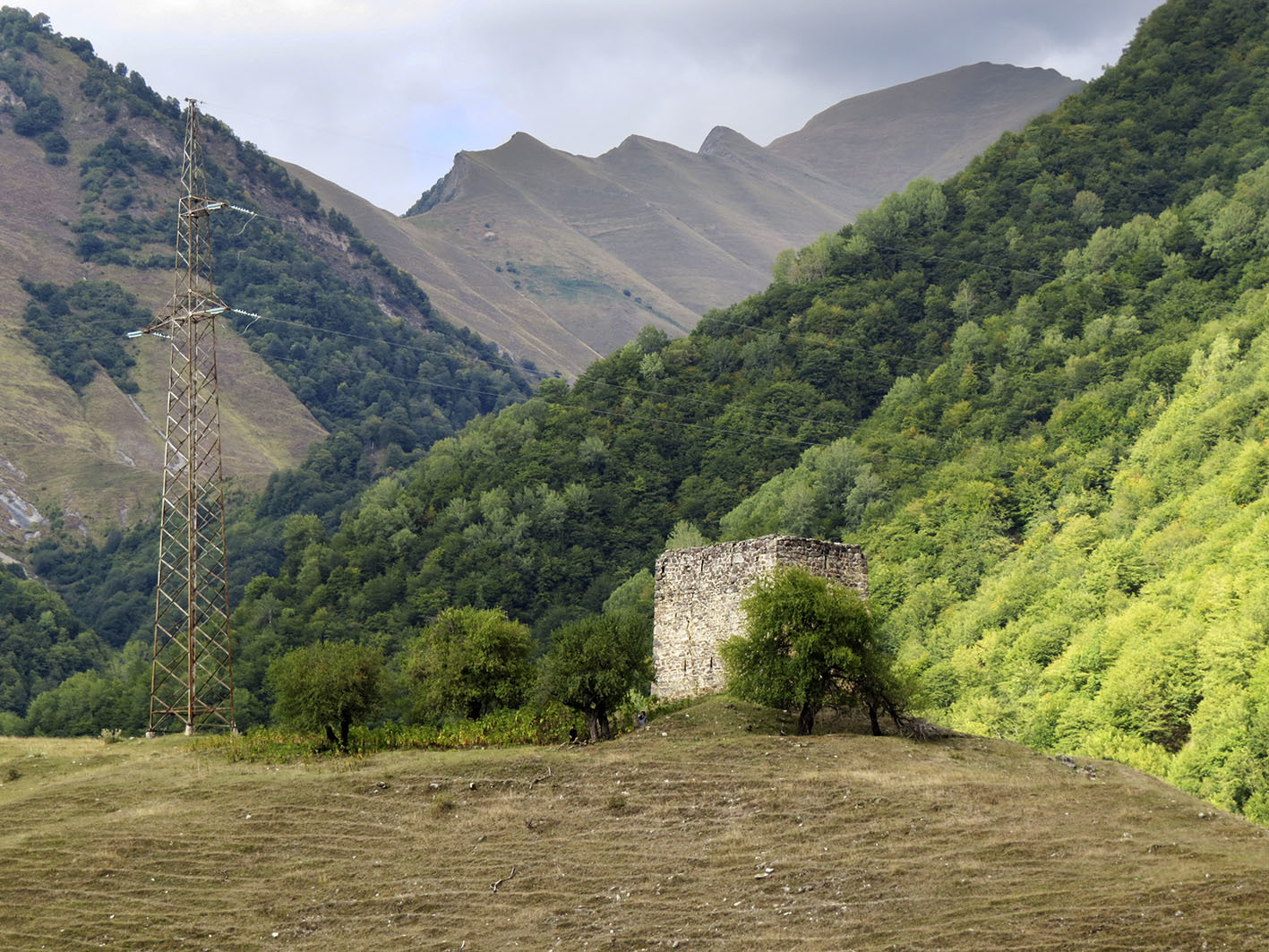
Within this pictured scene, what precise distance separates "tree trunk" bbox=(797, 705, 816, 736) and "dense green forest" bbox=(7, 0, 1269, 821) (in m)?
18.6

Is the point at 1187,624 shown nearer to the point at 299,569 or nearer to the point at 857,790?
the point at 857,790

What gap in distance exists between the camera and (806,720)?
1453 inches

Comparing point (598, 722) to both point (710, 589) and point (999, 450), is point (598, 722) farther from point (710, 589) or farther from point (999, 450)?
point (999, 450)

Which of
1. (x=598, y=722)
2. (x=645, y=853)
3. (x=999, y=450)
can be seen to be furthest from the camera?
(x=999, y=450)

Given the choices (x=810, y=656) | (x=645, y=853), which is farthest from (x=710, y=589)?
(x=645, y=853)

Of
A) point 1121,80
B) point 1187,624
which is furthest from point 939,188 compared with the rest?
point 1187,624

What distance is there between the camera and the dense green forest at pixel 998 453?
6088 cm

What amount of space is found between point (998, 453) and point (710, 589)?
177 feet

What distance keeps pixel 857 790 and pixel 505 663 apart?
14990 mm

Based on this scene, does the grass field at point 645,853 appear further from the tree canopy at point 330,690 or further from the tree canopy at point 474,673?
the tree canopy at point 474,673

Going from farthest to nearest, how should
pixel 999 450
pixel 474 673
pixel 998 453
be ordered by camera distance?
1. pixel 999 450
2. pixel 998 453
3. pixel 474 673

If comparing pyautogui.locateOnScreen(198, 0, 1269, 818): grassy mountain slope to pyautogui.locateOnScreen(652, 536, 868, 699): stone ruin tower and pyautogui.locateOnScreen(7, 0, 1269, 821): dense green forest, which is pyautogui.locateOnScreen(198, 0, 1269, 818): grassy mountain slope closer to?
pyautogui.locateOnScreen(7, 0, 1269, 821): dense green forest

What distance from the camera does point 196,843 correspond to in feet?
100

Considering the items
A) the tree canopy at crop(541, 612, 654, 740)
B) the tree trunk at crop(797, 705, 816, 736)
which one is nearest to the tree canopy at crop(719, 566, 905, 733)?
the tree trunk at crop(797, 705, 816, 736)
